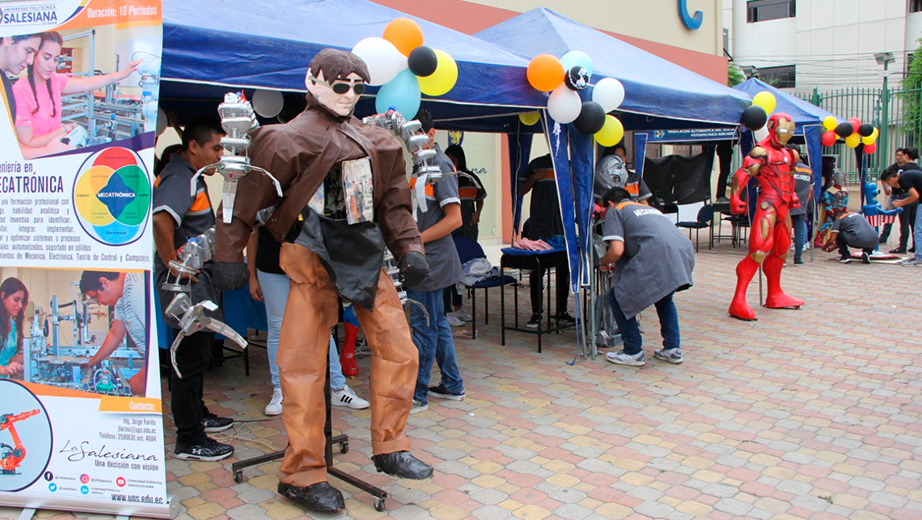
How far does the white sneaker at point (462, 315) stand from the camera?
7.24 m

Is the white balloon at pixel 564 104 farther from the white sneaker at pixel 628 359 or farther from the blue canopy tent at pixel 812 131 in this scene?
the blue canopy tent at pixel 812 131

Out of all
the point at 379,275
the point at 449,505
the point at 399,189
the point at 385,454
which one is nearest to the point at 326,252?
the point at 379,275

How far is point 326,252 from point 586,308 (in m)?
3.38

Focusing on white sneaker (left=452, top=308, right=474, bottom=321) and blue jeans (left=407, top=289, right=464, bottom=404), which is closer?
blue jeans (left=407, top=289, right=464, bottom=404)

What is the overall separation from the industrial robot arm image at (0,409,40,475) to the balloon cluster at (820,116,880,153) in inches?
422

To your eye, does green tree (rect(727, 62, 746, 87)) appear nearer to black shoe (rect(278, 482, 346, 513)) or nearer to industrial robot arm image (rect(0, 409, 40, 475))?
black shoe (rect(278, 482, 346, 513))

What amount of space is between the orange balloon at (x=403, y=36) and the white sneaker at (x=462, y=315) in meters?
3.42

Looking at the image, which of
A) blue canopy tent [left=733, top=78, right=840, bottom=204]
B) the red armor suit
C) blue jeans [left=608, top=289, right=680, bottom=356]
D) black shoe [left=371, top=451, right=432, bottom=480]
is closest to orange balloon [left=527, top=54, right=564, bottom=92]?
blue jeans [left=608, top=289, right=680, bottom=356]

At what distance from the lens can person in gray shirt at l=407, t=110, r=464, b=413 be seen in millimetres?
4391

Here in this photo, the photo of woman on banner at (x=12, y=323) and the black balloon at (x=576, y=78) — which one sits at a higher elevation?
the black balloon at (x=576, y=78)

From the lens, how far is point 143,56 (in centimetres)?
298

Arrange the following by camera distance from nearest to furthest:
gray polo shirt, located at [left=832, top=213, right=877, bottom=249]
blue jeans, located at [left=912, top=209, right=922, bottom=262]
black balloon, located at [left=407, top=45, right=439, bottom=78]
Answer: black balloon, located at [left=407, top=45, right=439, bottom=78], blue jeans, located at [left=912, top=209, right=922, bottom=262], gray polo shirt, located at [left=832, top=213, right=877, bottom=249]

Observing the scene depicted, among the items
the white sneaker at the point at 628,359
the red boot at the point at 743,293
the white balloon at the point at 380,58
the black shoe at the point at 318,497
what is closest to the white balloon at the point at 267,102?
the white balloon at the point at 380,58

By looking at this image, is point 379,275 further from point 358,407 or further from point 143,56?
point 358,407
